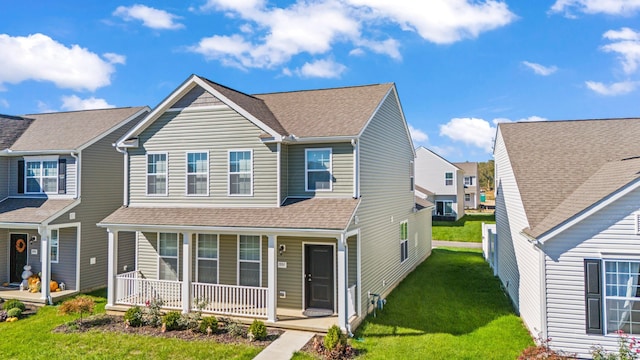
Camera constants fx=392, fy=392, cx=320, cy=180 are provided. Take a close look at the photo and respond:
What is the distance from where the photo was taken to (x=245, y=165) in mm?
13164

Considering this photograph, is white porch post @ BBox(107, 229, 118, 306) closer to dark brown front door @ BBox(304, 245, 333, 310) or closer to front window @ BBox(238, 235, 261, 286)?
front window @ BBox(238, 235, 261, 286)

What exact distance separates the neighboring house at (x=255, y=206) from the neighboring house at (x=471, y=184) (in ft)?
141

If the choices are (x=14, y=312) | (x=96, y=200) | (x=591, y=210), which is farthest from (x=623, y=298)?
(x=96, y=200)

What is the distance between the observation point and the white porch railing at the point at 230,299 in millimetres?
12023

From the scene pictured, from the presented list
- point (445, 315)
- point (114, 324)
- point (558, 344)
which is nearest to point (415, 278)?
point (445, 315)

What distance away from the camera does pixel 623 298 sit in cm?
894

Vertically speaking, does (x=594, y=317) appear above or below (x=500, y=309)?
above

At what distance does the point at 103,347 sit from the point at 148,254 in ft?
15.1

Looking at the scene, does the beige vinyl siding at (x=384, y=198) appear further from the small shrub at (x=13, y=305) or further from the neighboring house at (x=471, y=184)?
the neighboring house at (x=471, y=184)

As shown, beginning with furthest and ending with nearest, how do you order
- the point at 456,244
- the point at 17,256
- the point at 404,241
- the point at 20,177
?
1. the point at 456,244
2. the point at 404,241
3. the point at 20,177
4. the point at 17,256

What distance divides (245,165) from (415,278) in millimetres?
9664

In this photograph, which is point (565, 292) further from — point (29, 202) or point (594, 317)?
point (29, 202)

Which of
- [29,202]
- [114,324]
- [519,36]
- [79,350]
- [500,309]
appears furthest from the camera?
[29,202]

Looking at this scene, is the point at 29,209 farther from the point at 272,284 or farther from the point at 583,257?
the point at 583,257
